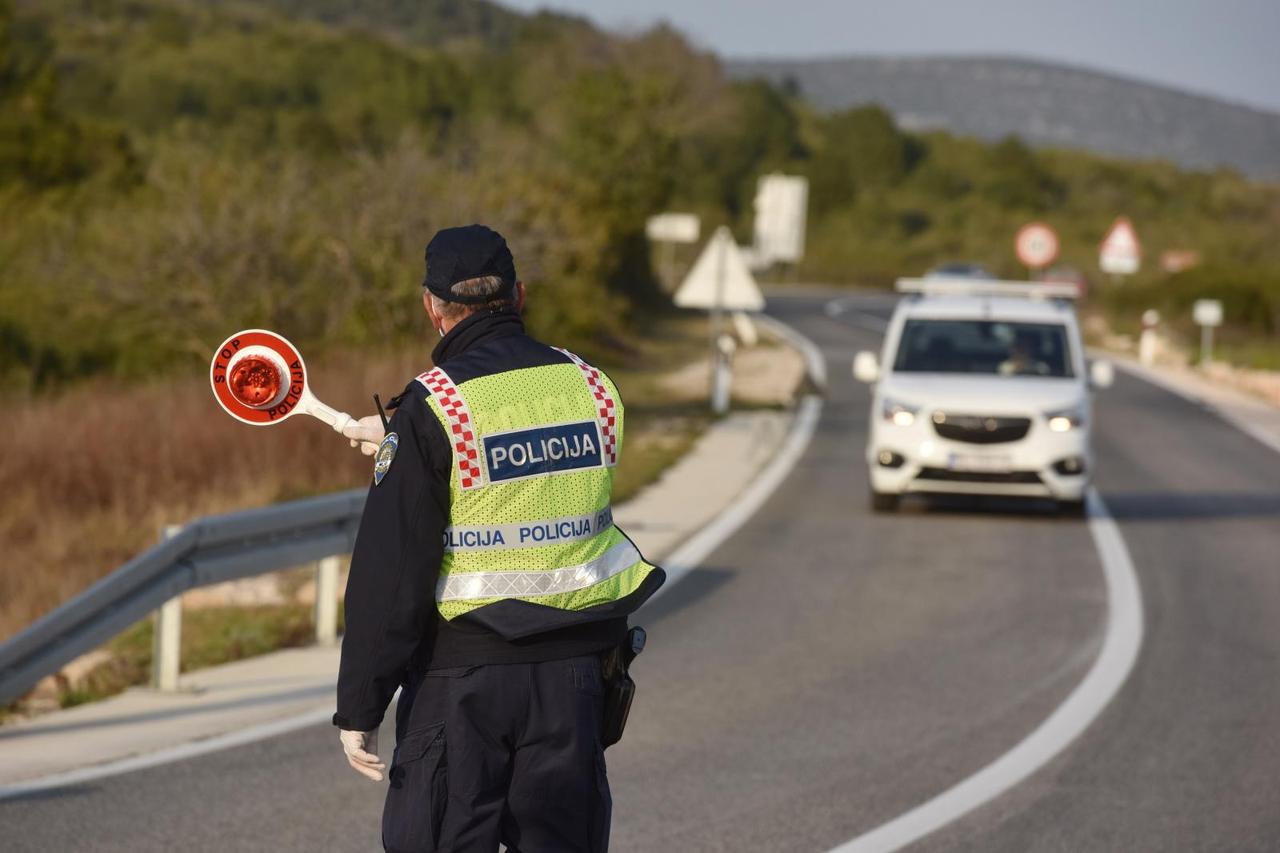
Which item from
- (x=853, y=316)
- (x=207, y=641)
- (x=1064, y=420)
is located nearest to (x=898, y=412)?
(x=1064, y=420)

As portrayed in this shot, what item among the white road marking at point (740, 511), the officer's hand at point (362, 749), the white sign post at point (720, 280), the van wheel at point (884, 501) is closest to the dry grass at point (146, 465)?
the white road marking at point (740, 511)

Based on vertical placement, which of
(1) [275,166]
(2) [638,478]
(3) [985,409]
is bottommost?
(2) [638,478]

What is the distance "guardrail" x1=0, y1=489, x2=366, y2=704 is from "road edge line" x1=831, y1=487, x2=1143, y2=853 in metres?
3.36

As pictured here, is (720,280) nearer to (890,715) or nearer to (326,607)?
(326,607)

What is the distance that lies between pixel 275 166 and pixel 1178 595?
16.5 metres

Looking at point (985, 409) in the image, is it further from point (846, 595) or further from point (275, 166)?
point (275, 166)

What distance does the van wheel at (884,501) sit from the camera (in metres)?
16.0

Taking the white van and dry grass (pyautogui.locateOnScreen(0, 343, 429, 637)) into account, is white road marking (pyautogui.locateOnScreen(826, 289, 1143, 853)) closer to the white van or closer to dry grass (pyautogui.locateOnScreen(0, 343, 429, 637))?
the white van

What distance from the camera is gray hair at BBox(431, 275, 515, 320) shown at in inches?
159

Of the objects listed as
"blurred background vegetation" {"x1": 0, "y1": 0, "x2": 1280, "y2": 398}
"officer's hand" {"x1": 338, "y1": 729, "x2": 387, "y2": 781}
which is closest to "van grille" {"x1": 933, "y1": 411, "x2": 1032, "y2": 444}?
"blurred background vegetation" {"x1": 0, "y1": 0, "x2": 1280, "y2": 398}

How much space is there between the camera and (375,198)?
23.8 metres

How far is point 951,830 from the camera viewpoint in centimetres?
664

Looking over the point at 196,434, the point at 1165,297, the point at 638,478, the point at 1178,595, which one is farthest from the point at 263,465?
the point at 1165,297

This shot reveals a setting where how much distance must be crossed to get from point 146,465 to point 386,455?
13373 mm
